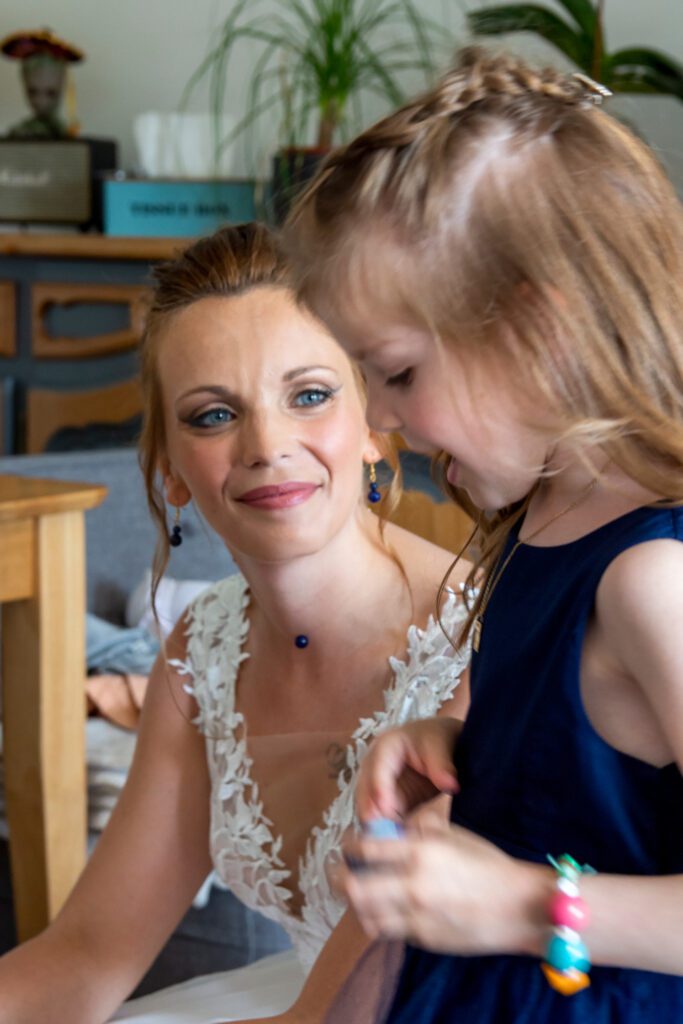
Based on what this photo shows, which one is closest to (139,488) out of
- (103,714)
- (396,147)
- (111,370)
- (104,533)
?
(104,533)

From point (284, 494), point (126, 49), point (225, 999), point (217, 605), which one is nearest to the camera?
point (284, 494)

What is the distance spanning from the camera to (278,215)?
261 centimetres

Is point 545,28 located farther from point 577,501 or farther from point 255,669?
point 577,501

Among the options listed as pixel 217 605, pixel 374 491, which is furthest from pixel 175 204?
pixel 374 491

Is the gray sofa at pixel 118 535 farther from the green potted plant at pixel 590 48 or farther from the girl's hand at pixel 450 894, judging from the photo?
the girl's hand at pixel 450 894

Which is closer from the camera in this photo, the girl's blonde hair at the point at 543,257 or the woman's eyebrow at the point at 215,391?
the girl's blonde hair at the point at 543,257

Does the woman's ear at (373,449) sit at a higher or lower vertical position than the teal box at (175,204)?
lower

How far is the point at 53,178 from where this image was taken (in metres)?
3.06

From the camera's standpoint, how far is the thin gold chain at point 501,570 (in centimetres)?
72

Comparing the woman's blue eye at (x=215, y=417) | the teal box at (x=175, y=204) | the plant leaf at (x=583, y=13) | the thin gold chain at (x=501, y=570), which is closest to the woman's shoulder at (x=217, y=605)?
the woman's blue eye at (x=215, y=417)

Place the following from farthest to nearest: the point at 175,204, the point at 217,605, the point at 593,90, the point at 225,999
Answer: the point at 175,204 → the point at 217,605 → the point at 225,999 → the point at 593,90

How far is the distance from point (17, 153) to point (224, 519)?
7.28 ft

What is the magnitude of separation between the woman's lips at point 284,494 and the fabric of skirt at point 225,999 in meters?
0.40

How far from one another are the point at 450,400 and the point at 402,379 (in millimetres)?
34
